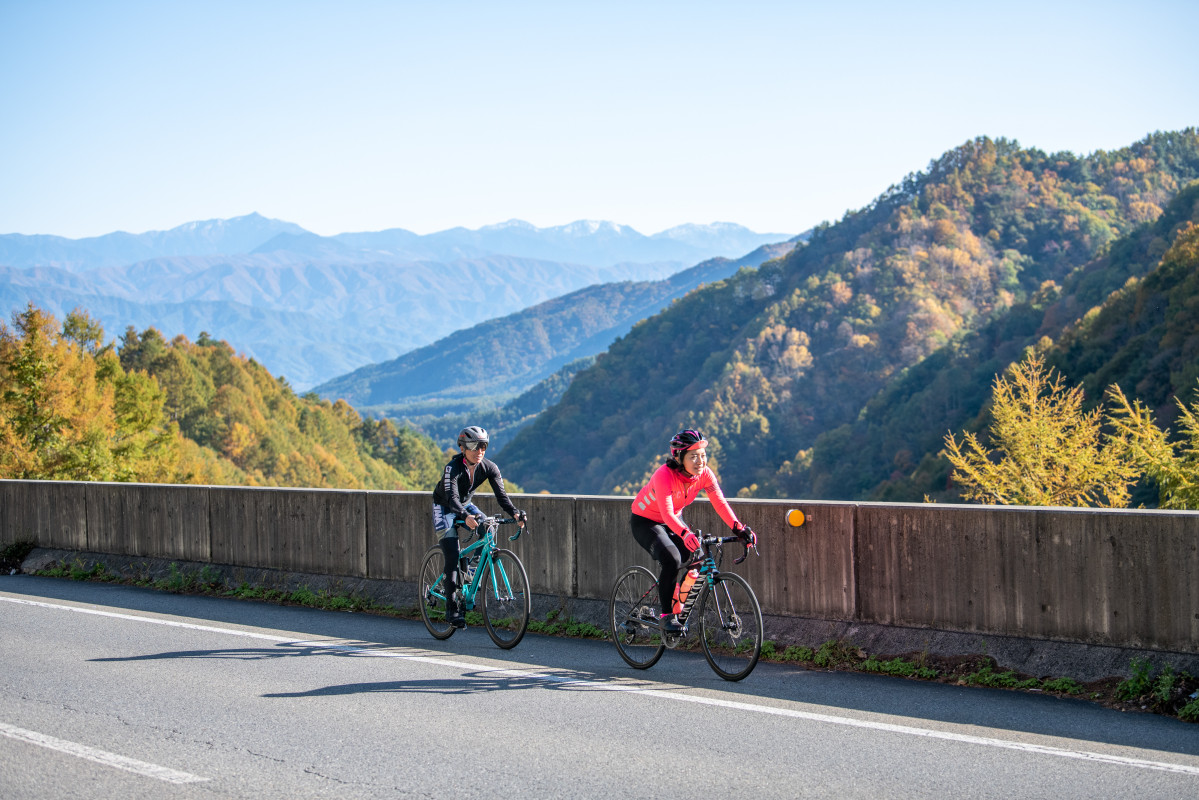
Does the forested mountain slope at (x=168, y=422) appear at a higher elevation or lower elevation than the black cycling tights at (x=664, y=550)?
higher

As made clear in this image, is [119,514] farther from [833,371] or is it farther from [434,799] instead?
[833,371]

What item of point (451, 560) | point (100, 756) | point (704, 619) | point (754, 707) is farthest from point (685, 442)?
point (100, 756)

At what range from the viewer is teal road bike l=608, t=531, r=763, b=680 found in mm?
7168

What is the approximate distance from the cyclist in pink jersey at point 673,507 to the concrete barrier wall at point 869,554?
3.62ft

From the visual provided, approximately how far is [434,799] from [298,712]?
6.21 ft

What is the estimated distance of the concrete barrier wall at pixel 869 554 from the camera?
6.68 meters

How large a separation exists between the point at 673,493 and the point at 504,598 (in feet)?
6.06

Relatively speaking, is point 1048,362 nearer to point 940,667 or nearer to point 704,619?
point 940,667

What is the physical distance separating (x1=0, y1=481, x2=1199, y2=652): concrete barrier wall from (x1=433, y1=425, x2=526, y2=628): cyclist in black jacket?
1117mm

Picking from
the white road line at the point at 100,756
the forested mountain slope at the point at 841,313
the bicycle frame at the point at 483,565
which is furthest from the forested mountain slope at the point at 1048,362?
the white road line at the point at 100,756

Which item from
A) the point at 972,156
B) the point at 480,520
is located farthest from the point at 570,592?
the point at 972,156

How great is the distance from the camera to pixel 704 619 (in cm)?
733

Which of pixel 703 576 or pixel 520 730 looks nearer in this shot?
pixel 520 730

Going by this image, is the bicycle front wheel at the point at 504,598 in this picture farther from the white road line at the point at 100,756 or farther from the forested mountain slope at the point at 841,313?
the forested mountain slope at the point at 841,313
